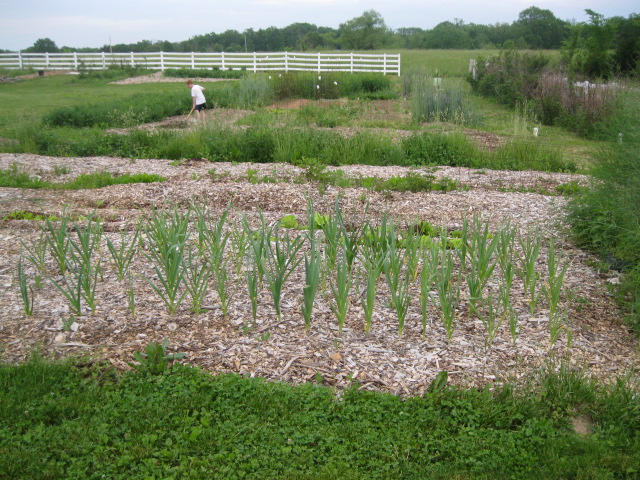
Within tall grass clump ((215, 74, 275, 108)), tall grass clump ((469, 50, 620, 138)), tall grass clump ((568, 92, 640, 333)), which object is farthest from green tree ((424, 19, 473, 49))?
tall grass clump ((568, 92, 640, 333))

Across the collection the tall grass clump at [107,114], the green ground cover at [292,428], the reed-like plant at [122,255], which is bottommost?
the green ground cover at [292,428]

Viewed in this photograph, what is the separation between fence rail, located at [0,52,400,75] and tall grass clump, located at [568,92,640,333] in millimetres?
25425

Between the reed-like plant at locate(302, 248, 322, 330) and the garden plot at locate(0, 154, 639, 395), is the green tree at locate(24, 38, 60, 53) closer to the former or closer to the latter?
the garden plot at locate(0, 154, 639, 395)

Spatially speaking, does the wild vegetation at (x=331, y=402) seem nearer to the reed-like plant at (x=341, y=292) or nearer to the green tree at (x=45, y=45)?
the reed-like plant at (x=341, y=292)

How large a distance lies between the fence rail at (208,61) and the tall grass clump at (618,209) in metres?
25.4

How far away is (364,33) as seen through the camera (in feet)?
202

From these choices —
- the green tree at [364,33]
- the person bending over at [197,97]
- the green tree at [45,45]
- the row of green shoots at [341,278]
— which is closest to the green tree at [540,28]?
the green tree at [364,33]

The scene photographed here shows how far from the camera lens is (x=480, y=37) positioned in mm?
61094

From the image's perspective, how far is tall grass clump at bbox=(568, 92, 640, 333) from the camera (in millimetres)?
4757

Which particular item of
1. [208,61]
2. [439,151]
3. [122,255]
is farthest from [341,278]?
[208,61]

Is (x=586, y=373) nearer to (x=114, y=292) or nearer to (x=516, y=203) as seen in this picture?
(x=114, y=292)

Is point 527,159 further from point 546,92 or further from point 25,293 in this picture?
point 25,293

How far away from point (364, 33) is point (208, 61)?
32327 millimetres

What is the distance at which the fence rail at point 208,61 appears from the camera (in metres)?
30.9
